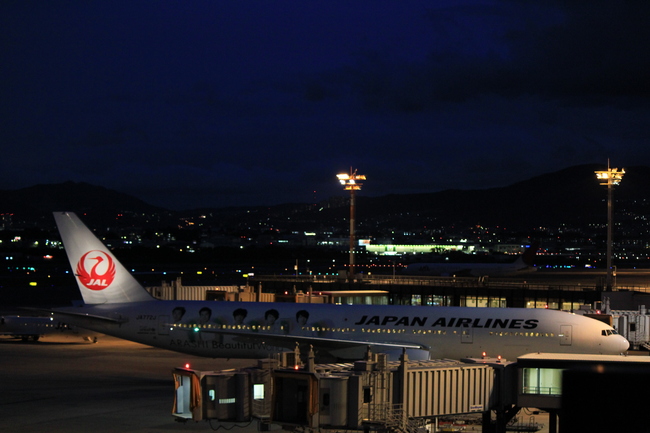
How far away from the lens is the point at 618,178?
64438 mm

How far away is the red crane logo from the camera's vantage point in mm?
42062

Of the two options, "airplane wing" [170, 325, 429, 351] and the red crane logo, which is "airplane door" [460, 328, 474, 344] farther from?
the red crane logo

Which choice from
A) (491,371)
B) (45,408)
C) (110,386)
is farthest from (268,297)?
(491,371)

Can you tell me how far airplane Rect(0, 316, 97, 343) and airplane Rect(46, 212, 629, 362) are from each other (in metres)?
13.1

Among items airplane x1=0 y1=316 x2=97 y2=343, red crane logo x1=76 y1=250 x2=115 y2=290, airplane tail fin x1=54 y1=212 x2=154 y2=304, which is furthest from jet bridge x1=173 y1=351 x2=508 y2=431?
airplane x1=0 y1=316 x2=97 y2=343

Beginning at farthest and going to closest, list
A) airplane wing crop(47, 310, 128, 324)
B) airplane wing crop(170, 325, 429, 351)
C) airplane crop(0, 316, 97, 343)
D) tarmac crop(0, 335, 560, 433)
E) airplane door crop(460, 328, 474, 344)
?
airplane crop(0, 316, 97, 343)
airplane wing crop(47, 310, 128, 324)
airplane door crop(460, 328, 474, 344)
airplane wing crop(170, 325, 429, 351)
tarmac crop(0, 335, 560, 433)

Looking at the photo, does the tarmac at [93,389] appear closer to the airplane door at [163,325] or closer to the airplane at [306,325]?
the airplane door at [163,325]

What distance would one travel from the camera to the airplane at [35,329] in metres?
53.9

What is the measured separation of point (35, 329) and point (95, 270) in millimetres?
15072

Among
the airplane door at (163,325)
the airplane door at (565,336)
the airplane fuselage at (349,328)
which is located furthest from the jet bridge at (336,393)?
the airplane door at (163,325)

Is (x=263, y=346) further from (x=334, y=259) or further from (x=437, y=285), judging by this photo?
(x=334, y=259)

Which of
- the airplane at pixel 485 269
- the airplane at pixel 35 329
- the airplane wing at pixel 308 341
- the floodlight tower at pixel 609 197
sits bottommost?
the airplane at pixel 35 329

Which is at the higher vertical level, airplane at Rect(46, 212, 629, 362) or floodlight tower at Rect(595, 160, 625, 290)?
floodlight tower at Rect(595, 160, 625, 290)

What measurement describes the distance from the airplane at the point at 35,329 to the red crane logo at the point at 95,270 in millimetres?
12501
